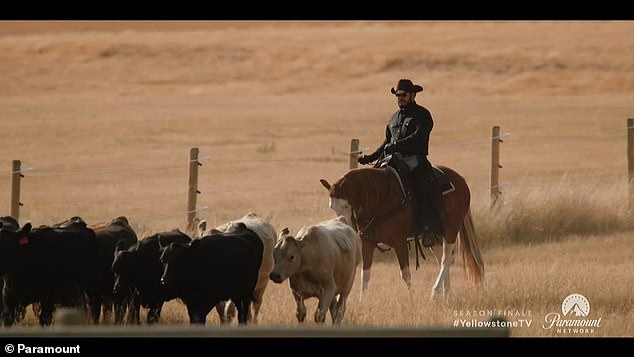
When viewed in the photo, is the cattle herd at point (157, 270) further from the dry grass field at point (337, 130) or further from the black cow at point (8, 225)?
the dry grass field at point (337, 130)

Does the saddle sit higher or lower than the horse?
higher

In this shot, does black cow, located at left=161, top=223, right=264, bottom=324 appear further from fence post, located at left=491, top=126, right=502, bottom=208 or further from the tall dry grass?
fence post, located at left=491, top=126, right=502, bottom=208

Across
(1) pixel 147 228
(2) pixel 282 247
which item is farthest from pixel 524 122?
(2) pixel 282 247

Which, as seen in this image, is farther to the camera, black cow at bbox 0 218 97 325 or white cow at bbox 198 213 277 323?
white cow at bbox 198 213 277 323

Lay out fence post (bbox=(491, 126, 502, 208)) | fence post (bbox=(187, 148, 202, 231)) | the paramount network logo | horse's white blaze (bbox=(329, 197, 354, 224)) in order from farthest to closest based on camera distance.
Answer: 1. fence post (bbox=(491, 126, 502, 208))
2. fence post (bbox=(187, 148, 202, 231))
3. horse's white blaze (bbox=(329, 197, 354, 224))
4. the paramount network logo

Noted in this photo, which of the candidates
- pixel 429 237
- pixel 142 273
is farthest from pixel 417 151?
pixel 142 273

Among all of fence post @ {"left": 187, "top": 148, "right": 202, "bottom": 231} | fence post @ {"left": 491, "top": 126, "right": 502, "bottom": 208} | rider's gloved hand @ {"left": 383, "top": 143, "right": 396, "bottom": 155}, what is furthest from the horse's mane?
fence post @ {"left": 491, "top": 126, "right": 502, "bottom": 208}

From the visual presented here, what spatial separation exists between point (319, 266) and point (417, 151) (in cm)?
298

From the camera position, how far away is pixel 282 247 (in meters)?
13.0

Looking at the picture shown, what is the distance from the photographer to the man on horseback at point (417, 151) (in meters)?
15.8

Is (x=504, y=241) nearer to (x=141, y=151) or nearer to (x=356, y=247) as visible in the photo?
(x=356, y=247)

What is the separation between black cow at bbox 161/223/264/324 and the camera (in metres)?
12.2

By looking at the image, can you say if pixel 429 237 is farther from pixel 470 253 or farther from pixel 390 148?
pixel 390 148

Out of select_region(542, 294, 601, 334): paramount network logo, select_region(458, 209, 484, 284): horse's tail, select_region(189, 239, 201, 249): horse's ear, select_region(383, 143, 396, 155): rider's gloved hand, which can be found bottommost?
select_region(542, 294, 601, 334): paramount network logo
